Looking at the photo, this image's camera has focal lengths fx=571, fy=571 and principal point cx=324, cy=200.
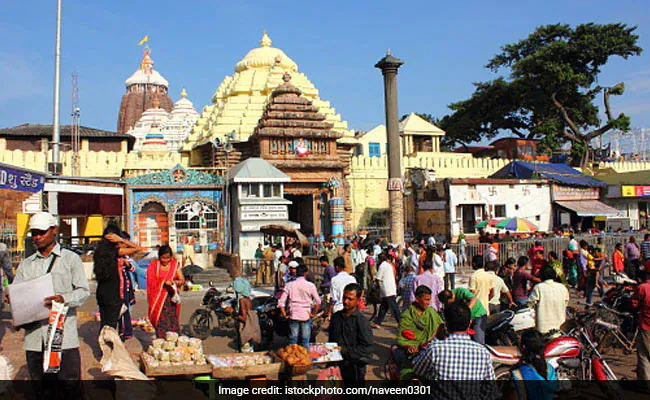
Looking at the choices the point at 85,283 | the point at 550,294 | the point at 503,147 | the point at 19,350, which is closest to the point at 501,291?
the point at 550,294

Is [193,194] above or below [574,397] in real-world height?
above

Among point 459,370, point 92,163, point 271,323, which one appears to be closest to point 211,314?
point 271,323

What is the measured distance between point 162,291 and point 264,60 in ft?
91.1

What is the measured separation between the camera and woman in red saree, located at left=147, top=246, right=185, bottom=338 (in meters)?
7.28

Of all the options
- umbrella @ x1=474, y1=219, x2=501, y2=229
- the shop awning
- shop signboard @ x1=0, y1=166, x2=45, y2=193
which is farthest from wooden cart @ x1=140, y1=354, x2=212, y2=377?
the shop awning

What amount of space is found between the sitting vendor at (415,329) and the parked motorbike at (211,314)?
13.1 feet

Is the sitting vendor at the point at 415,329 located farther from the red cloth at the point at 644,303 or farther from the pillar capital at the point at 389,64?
the pillar capital at the point at 389,64

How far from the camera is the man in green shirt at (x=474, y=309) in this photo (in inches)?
284

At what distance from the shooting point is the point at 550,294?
7.21 m

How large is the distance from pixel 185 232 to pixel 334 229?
5806mm

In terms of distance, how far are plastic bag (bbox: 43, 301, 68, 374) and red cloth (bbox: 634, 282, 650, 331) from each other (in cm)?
628

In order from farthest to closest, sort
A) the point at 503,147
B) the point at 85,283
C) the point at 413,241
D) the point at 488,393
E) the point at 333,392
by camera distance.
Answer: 1. the point at 503,147
2. the point at 413,241
3. the point at 333,392
4. the point at 85,283
5. the point at 488,393

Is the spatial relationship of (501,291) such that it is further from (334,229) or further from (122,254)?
(334,229)

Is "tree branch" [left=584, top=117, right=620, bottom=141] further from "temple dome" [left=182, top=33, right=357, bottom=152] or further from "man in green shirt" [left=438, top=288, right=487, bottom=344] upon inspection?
"man in green shirt" [left=438, top=288, right=487, bottom=344]
